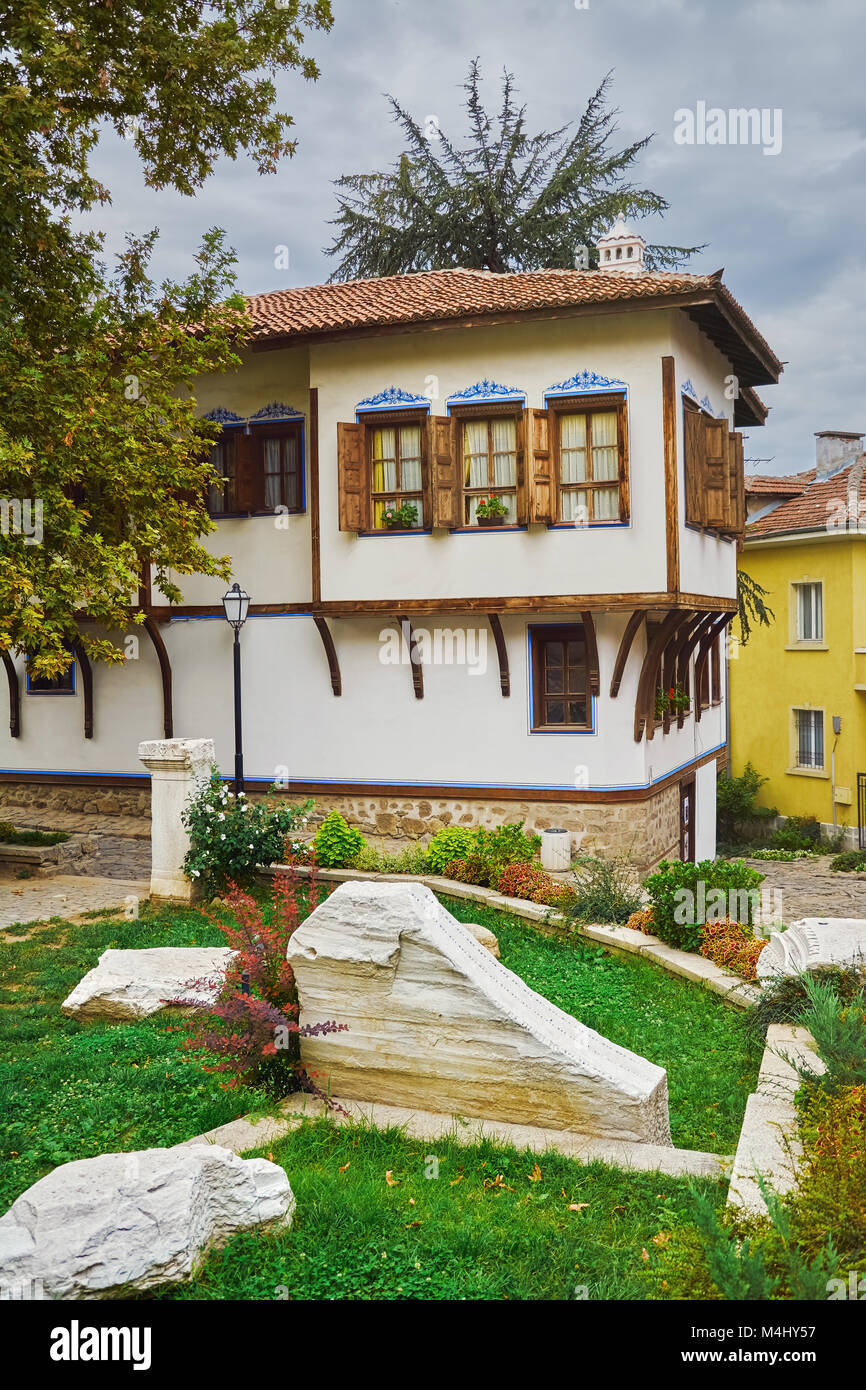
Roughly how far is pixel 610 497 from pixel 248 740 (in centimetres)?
605

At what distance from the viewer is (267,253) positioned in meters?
13.8

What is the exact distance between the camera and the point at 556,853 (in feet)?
40.4

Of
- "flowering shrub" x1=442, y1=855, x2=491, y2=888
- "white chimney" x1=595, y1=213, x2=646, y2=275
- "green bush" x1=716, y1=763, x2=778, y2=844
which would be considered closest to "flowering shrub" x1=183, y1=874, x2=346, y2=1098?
"flowering shrub" x1=442, y1=855, x2=491, y2=888

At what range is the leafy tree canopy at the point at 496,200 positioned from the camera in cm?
2306

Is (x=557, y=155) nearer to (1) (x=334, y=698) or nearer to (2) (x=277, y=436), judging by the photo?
(2) (x=277, y=436)

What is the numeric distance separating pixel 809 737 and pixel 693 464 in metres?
13.2

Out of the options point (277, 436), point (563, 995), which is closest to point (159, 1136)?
point (563, 995)

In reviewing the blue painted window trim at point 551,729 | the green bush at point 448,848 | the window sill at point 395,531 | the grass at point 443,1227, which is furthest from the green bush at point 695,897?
the window sill at point 395,531

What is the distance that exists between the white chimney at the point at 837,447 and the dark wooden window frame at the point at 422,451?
15.7 metres

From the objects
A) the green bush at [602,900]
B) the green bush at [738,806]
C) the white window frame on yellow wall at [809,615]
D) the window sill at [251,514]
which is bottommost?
the green bush at [738,806]

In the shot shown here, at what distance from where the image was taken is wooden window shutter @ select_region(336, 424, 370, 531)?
13484 mm

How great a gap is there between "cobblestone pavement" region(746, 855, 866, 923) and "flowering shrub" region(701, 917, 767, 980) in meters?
3.97

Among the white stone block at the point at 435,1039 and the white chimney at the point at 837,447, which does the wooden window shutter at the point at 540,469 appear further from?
the white chimney at the point at 837,447

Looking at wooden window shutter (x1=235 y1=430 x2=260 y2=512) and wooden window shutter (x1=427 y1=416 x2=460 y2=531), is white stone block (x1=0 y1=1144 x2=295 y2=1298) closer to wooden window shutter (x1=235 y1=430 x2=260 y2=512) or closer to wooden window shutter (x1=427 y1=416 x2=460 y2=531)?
wooden window shutter (x1=427 y1=416 x2=460 y2=531)
